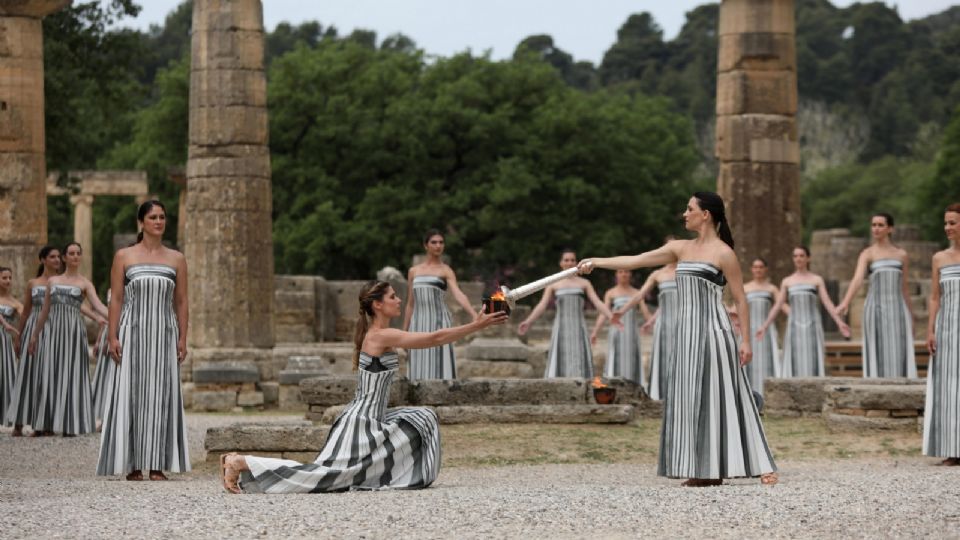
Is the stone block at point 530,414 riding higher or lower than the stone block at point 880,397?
lower


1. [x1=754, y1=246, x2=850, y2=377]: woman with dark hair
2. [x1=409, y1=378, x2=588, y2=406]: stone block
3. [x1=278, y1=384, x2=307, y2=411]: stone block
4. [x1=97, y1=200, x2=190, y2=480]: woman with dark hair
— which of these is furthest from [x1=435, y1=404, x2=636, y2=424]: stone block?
[x1=278, y1=384, x2=307, y2=411]: stone block

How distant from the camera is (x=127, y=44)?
90.5 ft

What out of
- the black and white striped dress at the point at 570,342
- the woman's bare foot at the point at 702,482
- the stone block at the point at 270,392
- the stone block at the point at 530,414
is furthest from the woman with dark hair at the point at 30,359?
the woman's bare foot at the point at 702,482

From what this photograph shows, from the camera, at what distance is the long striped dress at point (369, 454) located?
34.1 feet

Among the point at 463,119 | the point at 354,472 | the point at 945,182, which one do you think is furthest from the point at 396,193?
the point at 354,472

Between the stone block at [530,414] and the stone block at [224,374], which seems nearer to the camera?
the stone block at [530,414]

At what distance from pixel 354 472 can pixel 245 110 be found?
1281 cm

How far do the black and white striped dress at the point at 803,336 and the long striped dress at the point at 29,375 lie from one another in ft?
27.1

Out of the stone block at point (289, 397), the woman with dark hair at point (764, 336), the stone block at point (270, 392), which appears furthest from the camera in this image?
the stone block at point (270, 392)

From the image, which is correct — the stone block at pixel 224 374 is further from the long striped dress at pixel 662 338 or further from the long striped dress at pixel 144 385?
the long striped dress at pixel 144 385

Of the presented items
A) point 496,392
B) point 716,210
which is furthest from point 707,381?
point 496,392

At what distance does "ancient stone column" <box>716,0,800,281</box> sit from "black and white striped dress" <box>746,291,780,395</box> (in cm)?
227

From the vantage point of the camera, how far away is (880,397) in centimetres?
1598

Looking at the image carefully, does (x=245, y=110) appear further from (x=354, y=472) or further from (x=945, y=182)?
(x=945, y=182)
